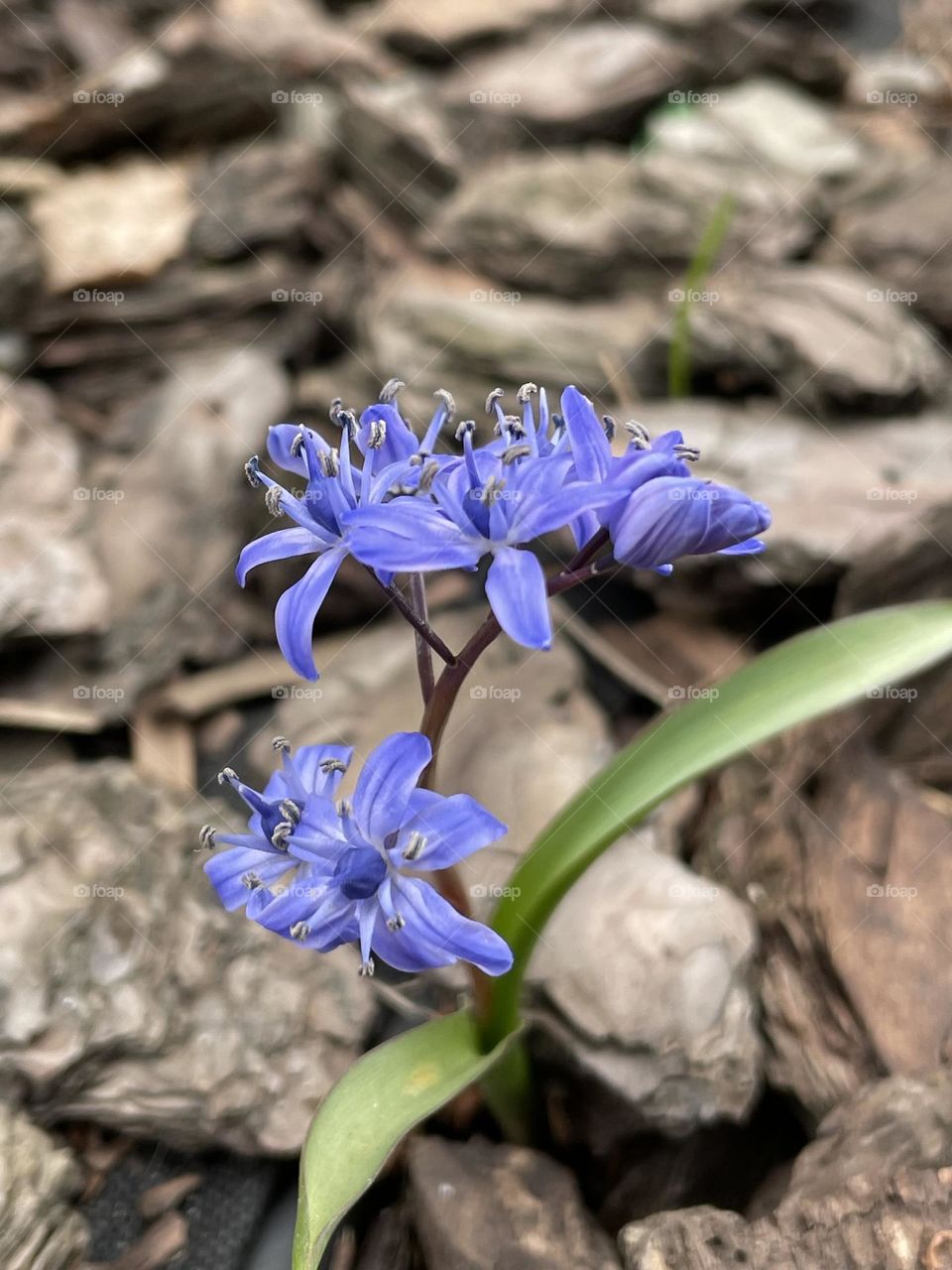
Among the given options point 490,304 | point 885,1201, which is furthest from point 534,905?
point 490,304

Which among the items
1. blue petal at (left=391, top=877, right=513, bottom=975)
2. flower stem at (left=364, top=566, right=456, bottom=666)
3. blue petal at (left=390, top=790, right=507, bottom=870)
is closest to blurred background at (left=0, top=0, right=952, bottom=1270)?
blue petal at (left=391, top=877, right=513, bottom=975)

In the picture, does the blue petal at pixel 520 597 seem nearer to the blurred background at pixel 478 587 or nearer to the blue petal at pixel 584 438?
the blue petal at pixel 584 438

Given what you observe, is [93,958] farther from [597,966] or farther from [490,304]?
[490,304]

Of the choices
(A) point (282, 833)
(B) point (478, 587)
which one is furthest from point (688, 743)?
(B) point (478, 587)

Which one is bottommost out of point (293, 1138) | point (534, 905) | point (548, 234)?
point (293, 1138)

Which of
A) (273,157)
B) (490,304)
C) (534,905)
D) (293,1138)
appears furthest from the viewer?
(273,157)

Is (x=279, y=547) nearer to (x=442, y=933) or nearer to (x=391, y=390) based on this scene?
(x=391, y=390)

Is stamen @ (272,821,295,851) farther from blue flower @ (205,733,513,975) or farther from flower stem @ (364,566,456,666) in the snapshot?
flower stem @ (364,566,456,666)
